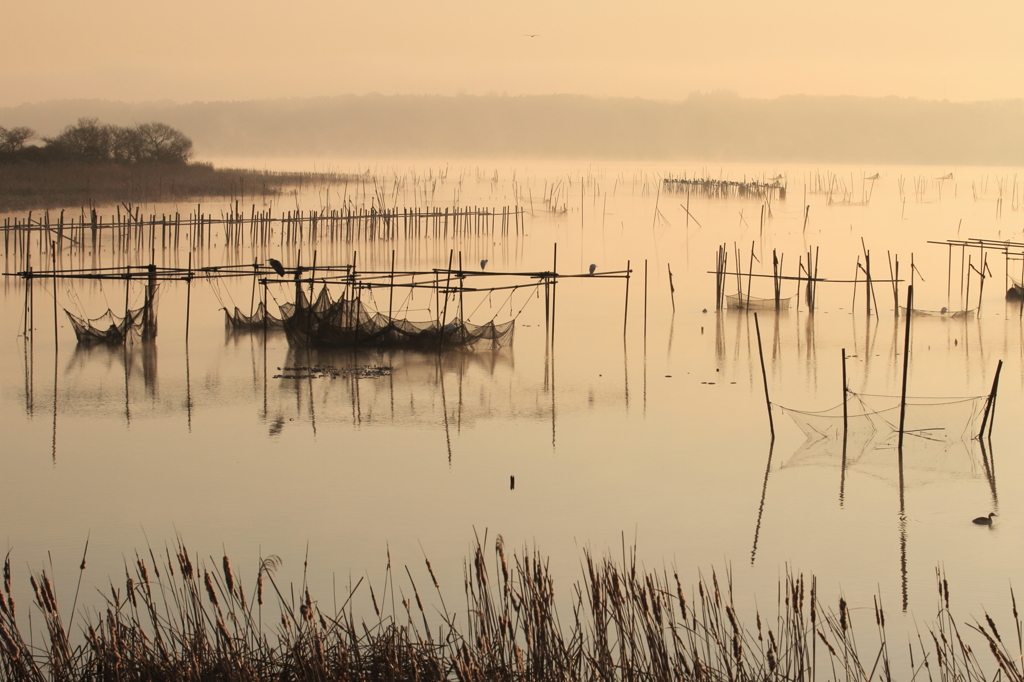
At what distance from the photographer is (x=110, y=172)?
1140 inches

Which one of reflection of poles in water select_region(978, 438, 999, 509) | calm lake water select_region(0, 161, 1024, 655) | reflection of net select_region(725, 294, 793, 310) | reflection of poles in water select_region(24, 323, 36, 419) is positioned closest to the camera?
calm lake water select_region(0, 161, 1024, 655)

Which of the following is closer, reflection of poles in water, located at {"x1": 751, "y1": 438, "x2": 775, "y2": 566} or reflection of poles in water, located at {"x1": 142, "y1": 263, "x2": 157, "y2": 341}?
reflection of poles in water, located at {"x1": 751, "y1": 438, "x2": 775, "y2": 566}

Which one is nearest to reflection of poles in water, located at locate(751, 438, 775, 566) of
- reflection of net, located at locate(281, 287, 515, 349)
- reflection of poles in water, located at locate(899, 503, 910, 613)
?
reflection of poles in water, located at locate(899, 503, 910, 613)

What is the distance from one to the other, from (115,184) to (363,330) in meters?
20.2

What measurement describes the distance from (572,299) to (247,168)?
25.4 metres

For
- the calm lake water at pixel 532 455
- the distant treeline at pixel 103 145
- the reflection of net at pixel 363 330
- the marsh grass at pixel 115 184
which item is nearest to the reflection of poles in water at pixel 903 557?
the calm lake water at pixel 532 455

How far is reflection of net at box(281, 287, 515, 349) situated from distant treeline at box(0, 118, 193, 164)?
68.0ft

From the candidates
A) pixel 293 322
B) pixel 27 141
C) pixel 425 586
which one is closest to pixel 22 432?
pixel 293 322

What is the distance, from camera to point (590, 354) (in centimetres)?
1058

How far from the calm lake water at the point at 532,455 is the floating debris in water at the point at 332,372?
136mm

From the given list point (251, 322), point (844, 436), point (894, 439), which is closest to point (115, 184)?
point (251, 322)

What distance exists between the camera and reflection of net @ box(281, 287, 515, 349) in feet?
33.4

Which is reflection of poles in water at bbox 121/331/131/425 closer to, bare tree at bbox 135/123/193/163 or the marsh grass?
the marsh grass

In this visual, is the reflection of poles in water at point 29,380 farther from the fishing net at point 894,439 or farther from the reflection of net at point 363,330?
the fishing net at point 894,439
